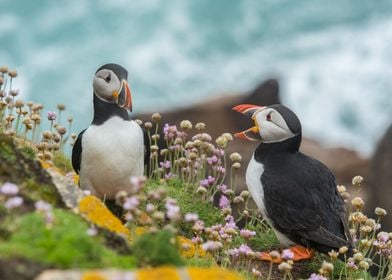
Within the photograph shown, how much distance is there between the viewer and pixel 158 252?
4547 mm

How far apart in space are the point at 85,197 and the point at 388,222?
10319 millimetres

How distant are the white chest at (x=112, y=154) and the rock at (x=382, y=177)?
370 inches

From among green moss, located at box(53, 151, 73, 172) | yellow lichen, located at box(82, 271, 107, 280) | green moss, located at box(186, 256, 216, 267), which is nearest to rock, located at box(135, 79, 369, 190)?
green moss, located at box(53, 151, 73, 172)

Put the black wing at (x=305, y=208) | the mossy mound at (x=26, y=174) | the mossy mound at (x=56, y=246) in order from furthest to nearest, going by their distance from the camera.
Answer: the black wing at (x=305, y=208) < the mossy mound at (x=26, y=174) < the mossy mound at (x=56, y=246)

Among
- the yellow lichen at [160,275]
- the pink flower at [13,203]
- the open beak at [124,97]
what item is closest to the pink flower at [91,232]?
the pink flower at [13,203]

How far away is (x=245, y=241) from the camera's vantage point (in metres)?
7.75

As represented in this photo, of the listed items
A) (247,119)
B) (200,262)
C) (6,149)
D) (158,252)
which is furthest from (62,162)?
(247,119)

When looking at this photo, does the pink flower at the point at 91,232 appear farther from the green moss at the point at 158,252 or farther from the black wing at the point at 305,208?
the black wing at the point at 305,208

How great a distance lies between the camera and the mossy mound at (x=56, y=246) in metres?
4.09

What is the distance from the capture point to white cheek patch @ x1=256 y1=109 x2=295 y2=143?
7.32 m

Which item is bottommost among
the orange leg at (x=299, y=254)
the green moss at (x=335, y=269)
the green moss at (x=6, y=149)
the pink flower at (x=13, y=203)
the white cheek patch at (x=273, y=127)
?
the green moss at (x=335, y=269)

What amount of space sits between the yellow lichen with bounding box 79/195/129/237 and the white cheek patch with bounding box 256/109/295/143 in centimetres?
223

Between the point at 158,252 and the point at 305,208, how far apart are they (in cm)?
283

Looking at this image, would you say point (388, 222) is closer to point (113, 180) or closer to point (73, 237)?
point (113, 180)
